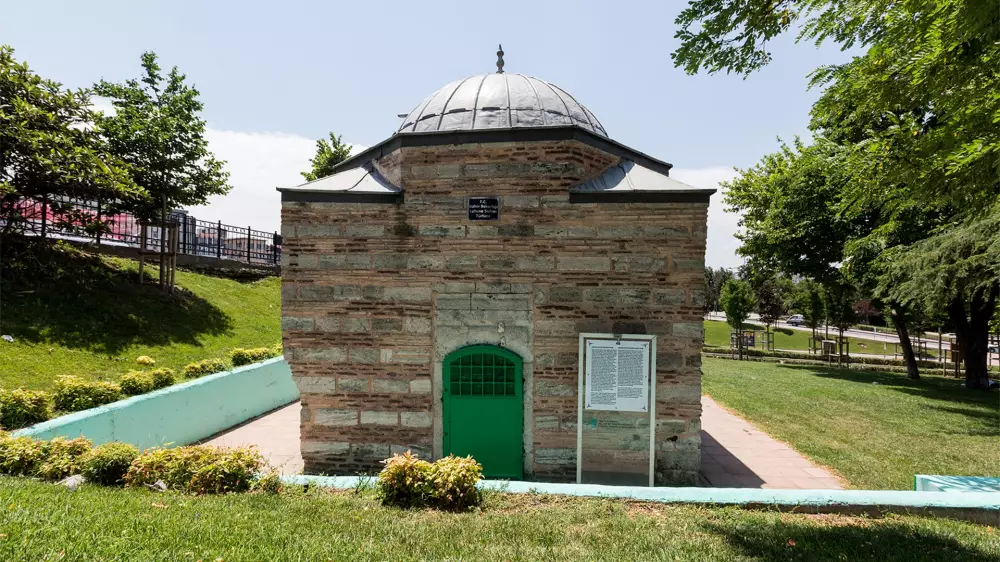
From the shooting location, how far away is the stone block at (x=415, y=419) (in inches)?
296

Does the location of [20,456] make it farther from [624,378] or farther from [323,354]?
[624,378]

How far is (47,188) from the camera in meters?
13.6

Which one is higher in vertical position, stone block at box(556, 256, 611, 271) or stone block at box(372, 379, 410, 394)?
stone block at box(556, 256, 611, 271)

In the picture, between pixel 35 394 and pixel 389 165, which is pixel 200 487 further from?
pixel 389 165

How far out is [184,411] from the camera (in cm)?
895

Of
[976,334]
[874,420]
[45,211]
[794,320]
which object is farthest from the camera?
[794,320]

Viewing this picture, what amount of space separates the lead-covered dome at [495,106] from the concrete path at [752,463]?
21.6 ft

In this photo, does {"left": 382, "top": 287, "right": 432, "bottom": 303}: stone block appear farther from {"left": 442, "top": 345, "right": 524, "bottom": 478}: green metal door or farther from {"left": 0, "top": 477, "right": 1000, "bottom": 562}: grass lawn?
{"left": 0, "top": 477, "right": 1000, "bottom": 562}: grass lawn

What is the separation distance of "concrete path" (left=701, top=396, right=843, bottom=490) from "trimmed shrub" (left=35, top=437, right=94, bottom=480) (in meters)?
8.74

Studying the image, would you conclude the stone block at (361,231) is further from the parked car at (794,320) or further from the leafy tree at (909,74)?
the parked car at (794,320)

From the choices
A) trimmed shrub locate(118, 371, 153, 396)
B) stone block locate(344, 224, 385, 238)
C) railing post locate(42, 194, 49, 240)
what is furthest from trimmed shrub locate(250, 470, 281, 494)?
railing post locate(42, 194, 49, 240)

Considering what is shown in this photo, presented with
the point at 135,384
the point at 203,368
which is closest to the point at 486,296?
the point at 135,384

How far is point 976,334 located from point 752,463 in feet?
57.5

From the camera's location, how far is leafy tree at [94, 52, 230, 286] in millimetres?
16609
